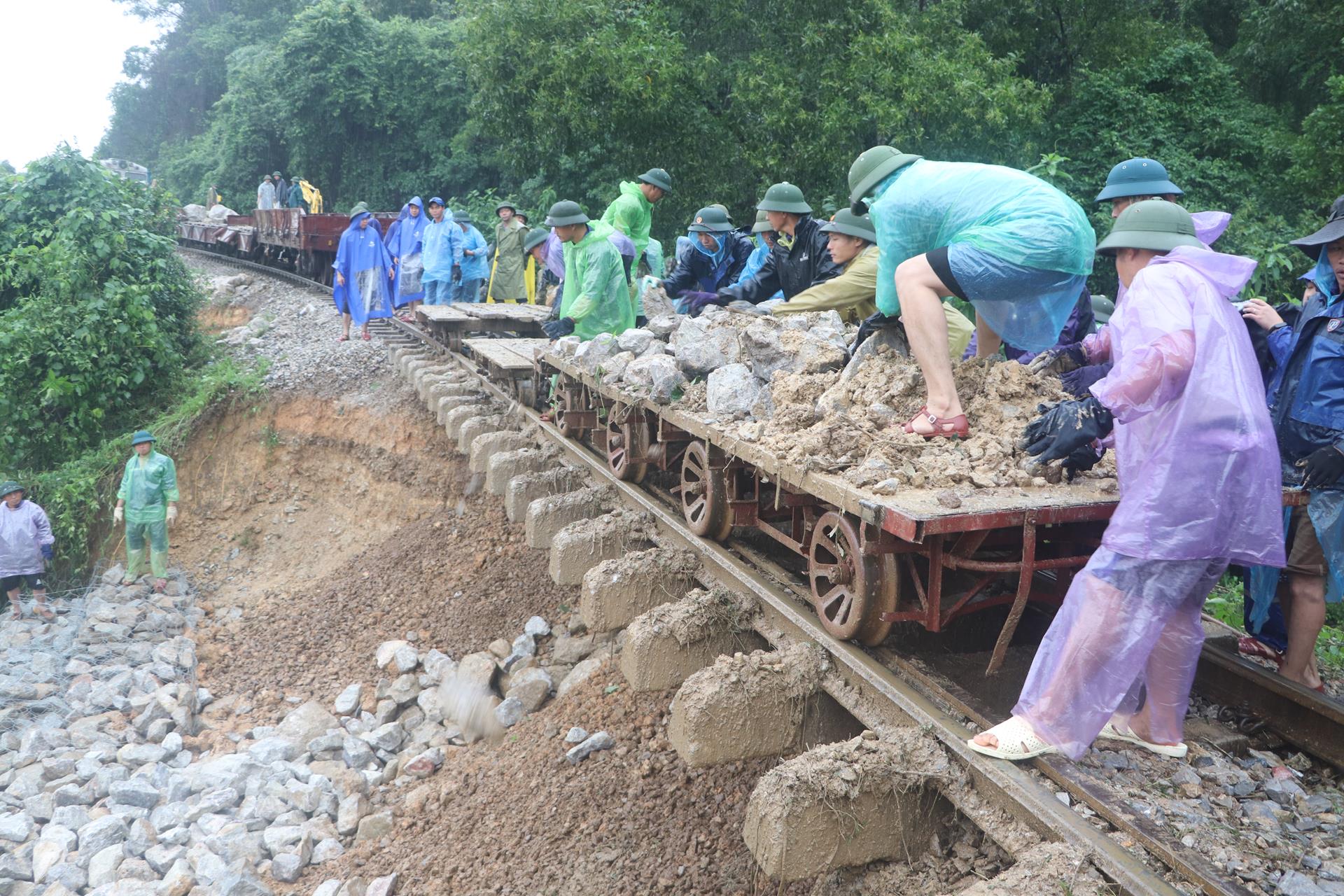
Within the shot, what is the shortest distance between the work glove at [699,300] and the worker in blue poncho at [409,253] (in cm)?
705

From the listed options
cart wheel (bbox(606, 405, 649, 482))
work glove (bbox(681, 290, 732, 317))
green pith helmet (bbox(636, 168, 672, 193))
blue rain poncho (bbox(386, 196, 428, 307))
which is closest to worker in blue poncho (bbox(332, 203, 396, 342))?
blue rain poncho (bbox(386, 196, 428, 307))

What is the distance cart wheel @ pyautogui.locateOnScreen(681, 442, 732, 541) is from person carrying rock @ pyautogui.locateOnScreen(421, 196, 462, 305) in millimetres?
8325

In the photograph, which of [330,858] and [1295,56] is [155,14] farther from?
[330,858]

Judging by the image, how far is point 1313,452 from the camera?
368cm

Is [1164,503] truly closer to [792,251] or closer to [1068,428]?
[1068,428]

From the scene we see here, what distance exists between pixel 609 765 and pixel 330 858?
64.3 inches

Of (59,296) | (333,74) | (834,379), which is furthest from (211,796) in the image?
(333,74)

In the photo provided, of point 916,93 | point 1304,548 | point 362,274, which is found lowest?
point 1304,548

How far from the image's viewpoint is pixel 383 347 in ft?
40.8

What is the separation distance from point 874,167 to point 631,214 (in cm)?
480

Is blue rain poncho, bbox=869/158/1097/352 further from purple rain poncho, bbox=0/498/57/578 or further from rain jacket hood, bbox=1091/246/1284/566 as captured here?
purple rain poncho, bbox=0/498/57/578

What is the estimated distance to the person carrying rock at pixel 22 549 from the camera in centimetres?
989

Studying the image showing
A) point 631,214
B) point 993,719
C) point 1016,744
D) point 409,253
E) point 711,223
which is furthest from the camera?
point 409,253

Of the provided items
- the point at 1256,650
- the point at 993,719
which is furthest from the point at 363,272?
the point at 1256,650
